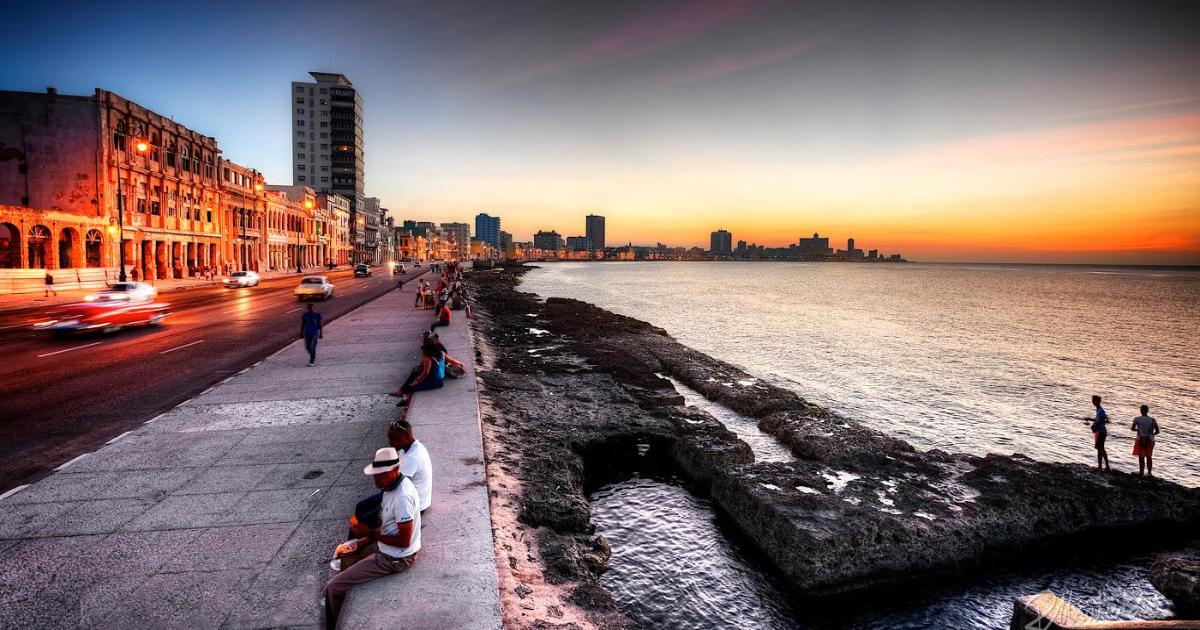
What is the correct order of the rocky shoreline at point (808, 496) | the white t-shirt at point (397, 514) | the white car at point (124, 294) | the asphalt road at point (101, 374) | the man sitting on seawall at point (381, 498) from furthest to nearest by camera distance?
1. the white car at point (124, 294)
2. the asphalt road at point (101, 374)
3. the rocky shoreline at point (808, 496)
4. the man sitting on seawall at point (381, 498)
5. the white t-shirt at point (397, 514)

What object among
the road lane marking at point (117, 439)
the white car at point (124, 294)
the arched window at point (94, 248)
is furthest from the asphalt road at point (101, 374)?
the arched window at point (94, 248)

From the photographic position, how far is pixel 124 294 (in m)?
20.8

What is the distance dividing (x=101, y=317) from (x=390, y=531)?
21252mm

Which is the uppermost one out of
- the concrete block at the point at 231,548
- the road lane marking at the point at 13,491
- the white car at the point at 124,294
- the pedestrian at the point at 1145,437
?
the white car at the point at 124,294

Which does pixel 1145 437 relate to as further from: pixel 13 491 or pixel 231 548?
pixel 13 491

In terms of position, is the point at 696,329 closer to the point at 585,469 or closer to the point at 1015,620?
the point at 585,469

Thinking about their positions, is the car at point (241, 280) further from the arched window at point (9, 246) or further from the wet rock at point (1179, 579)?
the wet rock at point (1179, 579)

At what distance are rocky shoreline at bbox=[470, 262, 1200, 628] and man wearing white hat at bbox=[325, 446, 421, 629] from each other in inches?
52.1

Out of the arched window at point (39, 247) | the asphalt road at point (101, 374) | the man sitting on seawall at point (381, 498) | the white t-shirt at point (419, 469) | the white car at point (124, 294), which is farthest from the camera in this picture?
the arched window at point (39, 247)

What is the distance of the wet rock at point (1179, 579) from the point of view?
8.03m

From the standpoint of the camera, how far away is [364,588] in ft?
15.7

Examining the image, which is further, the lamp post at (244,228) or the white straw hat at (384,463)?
the lamp post at (244,228)

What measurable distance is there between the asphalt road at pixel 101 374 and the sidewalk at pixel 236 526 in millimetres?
753

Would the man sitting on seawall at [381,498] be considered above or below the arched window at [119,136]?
below
